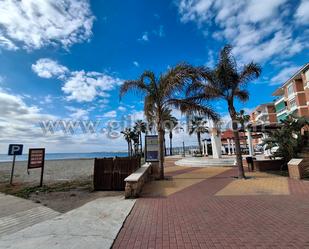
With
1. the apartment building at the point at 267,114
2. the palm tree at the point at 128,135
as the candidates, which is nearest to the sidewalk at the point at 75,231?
the apartment building at the point at 267,114

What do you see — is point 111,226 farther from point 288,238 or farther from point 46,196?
point 46,196

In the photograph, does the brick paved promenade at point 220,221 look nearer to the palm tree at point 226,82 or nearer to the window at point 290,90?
the palm tree at point 226,82

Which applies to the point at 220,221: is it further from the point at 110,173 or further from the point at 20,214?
the point at 110,173

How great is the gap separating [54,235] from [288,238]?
4.54m

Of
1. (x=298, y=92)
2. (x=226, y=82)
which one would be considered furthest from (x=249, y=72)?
(x=298, y=92)

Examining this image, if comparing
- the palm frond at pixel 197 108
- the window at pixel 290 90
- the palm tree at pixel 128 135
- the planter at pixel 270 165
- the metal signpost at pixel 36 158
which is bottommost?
the planter at pixel 270 165

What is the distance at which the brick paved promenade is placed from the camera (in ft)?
12.7

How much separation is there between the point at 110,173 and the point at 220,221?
6.14 meters

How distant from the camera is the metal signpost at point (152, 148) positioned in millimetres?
13602

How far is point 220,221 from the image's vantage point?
4.98 m

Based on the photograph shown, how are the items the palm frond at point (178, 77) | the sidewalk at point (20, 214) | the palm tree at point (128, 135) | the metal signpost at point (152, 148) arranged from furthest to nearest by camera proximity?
the palm tree at point (128, 135)
the metal signpost at point (152, 148)
the palm frond at point (178, 77)
the sidewalk at point (20, 214)

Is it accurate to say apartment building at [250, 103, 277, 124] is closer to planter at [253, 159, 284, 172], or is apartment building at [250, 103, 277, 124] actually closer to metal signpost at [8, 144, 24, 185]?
planter at [253, 159, 284, 172]

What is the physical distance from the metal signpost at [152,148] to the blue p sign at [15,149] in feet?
27.2

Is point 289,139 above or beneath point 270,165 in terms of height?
above
